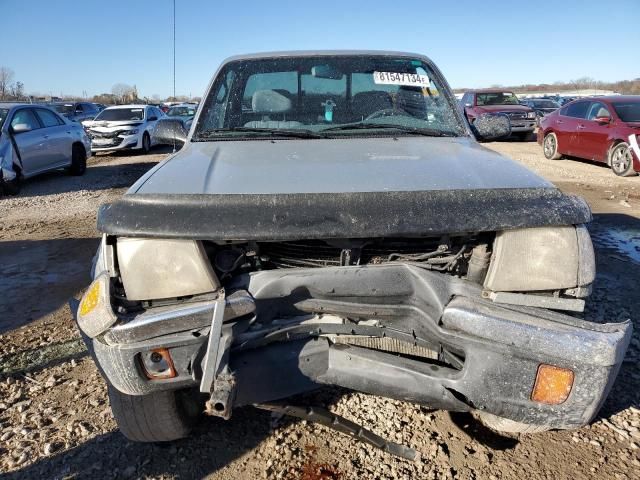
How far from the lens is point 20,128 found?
8.92 m

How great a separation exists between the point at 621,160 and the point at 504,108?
700cm

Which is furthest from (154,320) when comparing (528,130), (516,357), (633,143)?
(528,130)

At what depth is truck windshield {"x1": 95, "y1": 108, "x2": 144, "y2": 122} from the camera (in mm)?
14695

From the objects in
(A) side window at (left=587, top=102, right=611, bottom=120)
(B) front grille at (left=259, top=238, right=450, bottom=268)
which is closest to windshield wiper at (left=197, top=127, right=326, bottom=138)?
(B) front grille at (left=259, top=238, right=450, bottom=268)

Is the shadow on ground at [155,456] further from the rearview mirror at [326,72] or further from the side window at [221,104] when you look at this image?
the rearview mirror at [326,72]

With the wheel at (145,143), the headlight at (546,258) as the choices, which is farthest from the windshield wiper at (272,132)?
the wheel at (145,143)

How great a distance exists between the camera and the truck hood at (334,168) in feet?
6.42

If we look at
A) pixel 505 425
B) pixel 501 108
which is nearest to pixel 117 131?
pixel 501 108

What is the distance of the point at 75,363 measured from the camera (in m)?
3.16

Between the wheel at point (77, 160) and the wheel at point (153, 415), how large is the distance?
10196 mm

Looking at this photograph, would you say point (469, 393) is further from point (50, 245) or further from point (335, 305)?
point (50, 245)

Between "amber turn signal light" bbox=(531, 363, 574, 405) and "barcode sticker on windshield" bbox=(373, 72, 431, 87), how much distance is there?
2.13 m

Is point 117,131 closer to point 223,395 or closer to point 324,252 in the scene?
point 324,252

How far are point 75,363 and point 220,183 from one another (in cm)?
191
